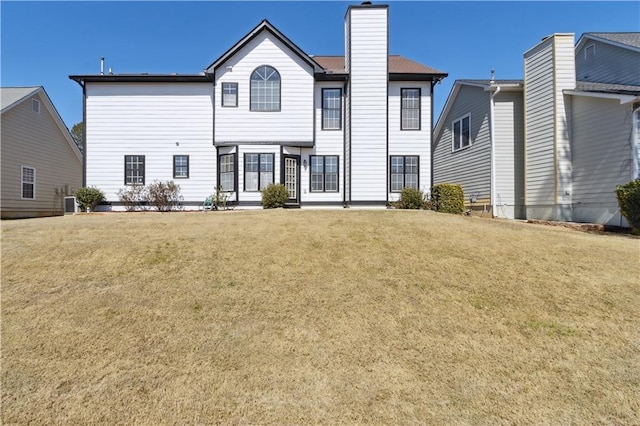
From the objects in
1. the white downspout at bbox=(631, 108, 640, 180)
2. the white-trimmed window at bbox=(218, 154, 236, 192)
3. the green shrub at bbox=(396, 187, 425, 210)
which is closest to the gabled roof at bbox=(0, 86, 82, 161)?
the white-trimmed window at bbox=(218, 154, 236, 192)

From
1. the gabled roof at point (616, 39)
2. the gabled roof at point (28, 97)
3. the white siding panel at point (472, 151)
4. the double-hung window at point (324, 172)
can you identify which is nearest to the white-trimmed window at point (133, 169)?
the gabled roof at point (28, 97)

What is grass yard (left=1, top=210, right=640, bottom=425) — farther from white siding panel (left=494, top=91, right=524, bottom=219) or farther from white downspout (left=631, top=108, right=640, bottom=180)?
white siding panel (left=494, top=91, right=524, bottom=219)

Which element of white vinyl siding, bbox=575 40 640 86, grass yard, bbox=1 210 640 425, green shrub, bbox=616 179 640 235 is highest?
white vinyl siding, bbox=575 40 640 86

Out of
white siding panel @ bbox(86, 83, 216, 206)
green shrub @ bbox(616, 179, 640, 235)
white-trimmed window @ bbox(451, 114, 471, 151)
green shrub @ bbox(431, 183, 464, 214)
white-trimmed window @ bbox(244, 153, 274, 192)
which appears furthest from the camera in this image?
white-trimmed window @ bbox(451, 114, 471, 151)

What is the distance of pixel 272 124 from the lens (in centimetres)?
1761

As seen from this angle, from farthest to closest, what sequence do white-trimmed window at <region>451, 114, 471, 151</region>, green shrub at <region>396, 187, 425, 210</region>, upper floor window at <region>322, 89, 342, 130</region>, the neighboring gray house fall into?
white-trimmed window at <region>451, 114, 471, 151</region>
upper floor window at <region>322, 89, 342, 130</region>
green shrub at <region>396, 187, 425, 210</region>
the neighboring gray house

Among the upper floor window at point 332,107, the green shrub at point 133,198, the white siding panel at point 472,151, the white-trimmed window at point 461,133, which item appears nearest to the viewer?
the green shrub at point 133,198

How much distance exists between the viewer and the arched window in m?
17.7

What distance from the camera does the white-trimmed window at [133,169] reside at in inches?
716

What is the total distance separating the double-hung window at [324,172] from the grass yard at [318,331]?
9.76 m

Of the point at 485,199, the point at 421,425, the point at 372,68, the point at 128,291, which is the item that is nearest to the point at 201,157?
the point at 372,68

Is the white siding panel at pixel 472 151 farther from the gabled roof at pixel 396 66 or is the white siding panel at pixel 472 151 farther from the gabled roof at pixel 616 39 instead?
the gabled roof at pixel 616 39

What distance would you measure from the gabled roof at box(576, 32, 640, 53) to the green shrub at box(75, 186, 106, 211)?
84.5ft

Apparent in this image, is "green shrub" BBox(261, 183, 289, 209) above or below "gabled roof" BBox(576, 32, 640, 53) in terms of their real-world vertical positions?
below
